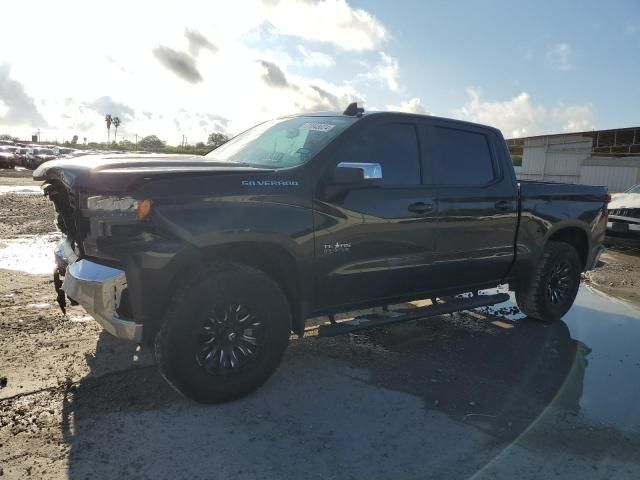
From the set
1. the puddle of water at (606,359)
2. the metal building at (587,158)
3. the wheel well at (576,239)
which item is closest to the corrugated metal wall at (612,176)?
the metal building at (587,158)

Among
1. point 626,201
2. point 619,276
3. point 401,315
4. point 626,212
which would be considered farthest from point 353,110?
point 626,201

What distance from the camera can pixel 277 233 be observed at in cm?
345

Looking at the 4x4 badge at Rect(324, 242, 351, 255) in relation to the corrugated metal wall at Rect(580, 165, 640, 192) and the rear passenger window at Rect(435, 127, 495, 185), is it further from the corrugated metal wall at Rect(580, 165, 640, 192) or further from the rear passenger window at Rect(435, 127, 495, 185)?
the corrugated metal wall at Rect(580, 165, 640, 192)

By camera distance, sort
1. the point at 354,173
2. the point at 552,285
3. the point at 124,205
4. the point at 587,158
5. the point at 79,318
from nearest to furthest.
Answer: the point at 124,205 < the point at 354,173 < the point at 79,318 < the point at 552,285 < the point at 587,158

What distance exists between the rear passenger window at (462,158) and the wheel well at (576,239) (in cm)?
135

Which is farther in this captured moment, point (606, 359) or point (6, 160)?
point (6, 160)

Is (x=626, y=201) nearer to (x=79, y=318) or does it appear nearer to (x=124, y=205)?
(x=79, y=318)

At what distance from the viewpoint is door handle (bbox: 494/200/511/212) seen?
493 cm

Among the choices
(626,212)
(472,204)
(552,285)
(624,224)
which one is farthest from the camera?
(626,212)

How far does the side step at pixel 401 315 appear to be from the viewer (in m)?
3.90

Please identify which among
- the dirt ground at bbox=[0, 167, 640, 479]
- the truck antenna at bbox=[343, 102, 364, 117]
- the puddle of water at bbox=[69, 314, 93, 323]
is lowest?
the dirt ground at bbox=[0, 167, 640, 479]

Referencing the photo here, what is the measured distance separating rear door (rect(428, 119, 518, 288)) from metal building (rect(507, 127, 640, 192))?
2249cm

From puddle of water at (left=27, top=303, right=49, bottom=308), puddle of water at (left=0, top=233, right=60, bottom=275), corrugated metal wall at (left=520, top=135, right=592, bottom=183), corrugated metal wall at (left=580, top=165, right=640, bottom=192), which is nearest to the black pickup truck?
puddle of water at (left=27, top=303, right=49, bottom=308)

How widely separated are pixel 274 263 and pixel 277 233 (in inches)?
11.4
